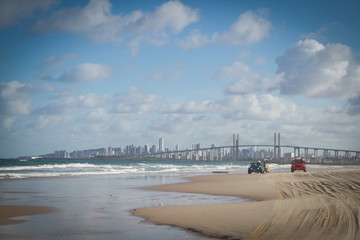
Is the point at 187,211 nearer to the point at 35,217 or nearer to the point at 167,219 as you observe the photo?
the point at 167,219

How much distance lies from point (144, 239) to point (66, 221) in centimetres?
367

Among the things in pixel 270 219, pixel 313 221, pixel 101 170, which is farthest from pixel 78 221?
pixel 101 170

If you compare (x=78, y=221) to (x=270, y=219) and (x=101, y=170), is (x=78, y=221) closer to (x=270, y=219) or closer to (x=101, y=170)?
(x=270, y=219)

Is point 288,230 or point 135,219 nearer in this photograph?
point 288,230

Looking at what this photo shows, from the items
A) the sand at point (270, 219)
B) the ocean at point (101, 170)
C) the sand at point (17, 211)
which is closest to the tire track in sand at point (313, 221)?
the sand at point (270, 219)

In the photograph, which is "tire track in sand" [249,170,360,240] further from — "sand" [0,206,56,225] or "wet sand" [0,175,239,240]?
"sand" [0,206,56,225]

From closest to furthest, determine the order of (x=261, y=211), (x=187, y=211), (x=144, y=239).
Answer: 1. (x=144, y=239)
2. (x=261, y=211)
3. (x=187, y=211)

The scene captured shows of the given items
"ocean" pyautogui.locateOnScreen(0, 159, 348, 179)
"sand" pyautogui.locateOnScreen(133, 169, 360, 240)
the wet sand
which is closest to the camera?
"sand" pyautogui.locateOnScreen(133, 169, 360, 240)

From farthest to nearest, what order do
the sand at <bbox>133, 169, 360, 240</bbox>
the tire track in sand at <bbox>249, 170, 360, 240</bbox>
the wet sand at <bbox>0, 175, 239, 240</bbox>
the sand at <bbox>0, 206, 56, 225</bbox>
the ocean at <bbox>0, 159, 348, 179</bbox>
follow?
the ocean at <bbox>0, 159, 348, 179</bbox>, the sand at <bbox>0, 206, 56, 225</bbox>, the wet sand at <bbox>0, 175, 239, 240</bbox>, the sand at <bbox>133, 169, 360, 240</bbox>, the tire track in sand at <bbox>249, 170, 360, 240</bbox>

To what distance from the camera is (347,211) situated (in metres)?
11.2

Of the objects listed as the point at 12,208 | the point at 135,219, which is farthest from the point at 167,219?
the point at 12,208

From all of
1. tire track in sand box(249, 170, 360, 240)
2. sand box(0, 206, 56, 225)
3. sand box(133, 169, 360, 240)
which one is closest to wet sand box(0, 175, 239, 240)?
sand box(0, 206, 56, 225)


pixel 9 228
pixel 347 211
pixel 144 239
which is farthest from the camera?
pixel 347 211

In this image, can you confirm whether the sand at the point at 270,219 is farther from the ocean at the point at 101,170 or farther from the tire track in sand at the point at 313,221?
the ocean at the point at 101,170
